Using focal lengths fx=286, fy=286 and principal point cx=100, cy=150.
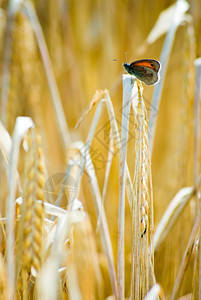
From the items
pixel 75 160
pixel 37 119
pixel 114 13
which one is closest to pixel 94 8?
pixel 114 13

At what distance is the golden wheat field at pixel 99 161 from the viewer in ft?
1.07

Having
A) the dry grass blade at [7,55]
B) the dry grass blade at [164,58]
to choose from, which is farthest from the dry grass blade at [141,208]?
the dry grass blade at [7,55]

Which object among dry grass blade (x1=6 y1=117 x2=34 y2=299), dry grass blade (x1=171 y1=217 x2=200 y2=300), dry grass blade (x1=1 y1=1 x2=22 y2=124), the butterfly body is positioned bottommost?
dry grass blade (x1=171 y1=217 x2=200 y2=300)

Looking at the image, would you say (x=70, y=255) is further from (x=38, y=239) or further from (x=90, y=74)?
(x=90, y=74)

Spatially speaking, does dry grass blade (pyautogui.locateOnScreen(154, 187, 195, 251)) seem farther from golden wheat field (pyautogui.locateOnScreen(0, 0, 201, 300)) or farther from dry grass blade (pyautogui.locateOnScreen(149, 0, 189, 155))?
dry grass blade (pyautogui.locateOnScreen(149, 0, 189, 155))

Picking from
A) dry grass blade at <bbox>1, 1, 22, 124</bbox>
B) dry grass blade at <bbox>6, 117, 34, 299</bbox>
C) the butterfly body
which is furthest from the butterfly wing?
dry grass blade at <bbox>1, 1, 22, 124</bbox>

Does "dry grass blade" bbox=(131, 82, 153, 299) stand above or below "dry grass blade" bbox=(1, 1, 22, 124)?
below

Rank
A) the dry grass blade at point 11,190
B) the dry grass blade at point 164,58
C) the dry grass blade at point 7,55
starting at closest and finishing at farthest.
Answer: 1. the dry grass blade at point 11,190
2. the dry grass blade at point 164,58
3. the dry grass blade at point 7,55

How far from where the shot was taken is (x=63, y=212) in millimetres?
374

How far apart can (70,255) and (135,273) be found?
3.5 inches

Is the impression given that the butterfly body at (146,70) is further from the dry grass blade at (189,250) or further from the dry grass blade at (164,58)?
the dry grass blade at (189,250)

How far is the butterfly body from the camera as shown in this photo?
383 mm

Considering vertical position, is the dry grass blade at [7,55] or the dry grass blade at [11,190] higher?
the dry grass blade at [7,55]

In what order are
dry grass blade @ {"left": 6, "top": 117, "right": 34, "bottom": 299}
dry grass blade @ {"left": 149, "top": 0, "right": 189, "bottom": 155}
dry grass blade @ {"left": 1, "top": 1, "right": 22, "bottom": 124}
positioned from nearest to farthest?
1. dry grass blade @ {"left": 6, "top": 117, "right": 34, "bottom": 299}
2. dry grass blade @ {"left": 149, "top": 0, "right": 189, "bottom": 155}
3. dry grass blade @ {"left": 1, "top": 1, "right": 22, "bottom": 124}
